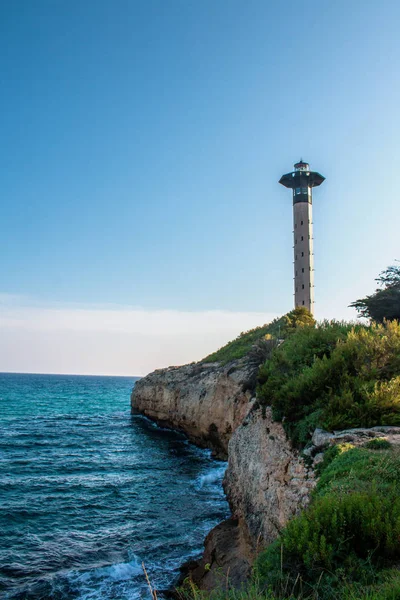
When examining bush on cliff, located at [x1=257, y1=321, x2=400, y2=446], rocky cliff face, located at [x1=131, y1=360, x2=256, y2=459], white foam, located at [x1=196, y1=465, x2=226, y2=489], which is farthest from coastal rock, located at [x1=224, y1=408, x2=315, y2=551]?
rocky cliff face, located at [x1=131, y1=360, x2=256, y2=459]

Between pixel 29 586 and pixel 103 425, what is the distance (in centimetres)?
3273

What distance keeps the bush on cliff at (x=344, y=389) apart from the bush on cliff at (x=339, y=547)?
3882 mm

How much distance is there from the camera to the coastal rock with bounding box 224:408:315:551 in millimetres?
9125

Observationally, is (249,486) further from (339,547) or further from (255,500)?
(339,547)

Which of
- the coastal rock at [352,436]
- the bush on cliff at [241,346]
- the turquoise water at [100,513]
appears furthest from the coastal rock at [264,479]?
the bush on cliff at [241,346]

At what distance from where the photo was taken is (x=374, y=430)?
8875 mm

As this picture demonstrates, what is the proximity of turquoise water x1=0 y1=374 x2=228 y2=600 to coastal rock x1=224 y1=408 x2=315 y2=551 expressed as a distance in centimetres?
257

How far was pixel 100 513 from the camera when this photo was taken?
54.6 ft

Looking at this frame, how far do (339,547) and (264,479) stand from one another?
7247mm

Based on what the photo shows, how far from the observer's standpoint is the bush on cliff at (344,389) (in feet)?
31.2

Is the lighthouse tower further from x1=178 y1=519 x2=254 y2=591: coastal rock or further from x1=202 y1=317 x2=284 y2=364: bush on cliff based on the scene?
x1=178 y1=519 x2=254 y2=591: coastal rock

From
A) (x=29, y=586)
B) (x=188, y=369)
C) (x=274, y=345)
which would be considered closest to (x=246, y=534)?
(x=29, y=586)

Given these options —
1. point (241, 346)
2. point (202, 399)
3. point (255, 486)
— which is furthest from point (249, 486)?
point (241, 346)

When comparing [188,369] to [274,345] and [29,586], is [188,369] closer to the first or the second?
[274,345]
